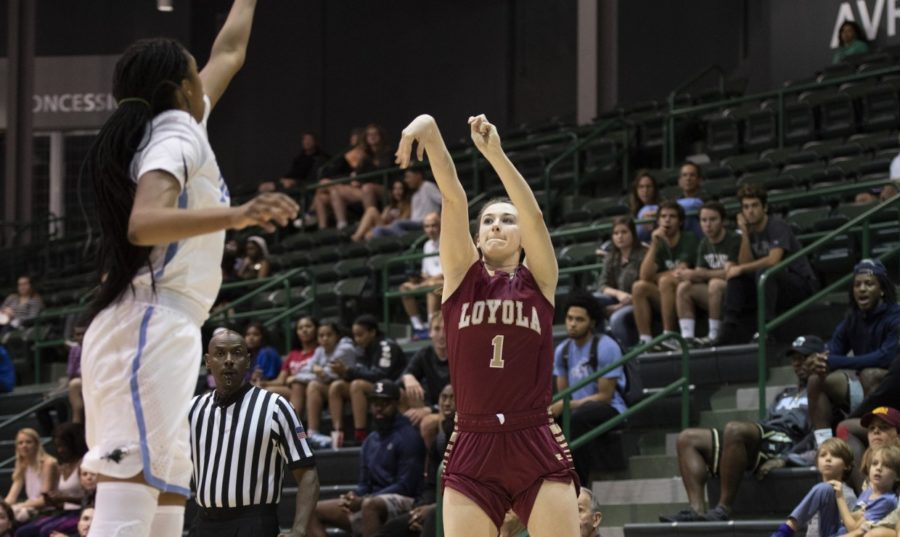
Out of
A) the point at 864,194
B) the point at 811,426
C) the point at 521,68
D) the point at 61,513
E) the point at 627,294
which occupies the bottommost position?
the point at 61,513

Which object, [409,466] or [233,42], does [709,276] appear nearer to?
[409,466]

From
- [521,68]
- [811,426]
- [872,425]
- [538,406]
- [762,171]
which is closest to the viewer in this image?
[538,406]

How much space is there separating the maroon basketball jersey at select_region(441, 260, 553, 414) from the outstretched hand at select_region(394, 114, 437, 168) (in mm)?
800

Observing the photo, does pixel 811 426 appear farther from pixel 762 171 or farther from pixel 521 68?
pixel 521 68

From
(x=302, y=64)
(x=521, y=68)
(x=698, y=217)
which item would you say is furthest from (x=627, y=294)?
(x=302, y=64)

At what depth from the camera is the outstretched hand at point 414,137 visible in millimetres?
4891

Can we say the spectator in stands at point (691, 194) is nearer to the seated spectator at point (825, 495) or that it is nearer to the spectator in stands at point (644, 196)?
the spectator in stands at point (644, 196)

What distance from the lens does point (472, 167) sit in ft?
57.7

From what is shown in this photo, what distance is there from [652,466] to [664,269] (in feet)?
5.84

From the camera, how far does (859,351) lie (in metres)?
9.22

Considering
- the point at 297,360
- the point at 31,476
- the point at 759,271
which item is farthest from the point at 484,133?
the point at 31,476

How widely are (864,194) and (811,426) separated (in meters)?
3.37

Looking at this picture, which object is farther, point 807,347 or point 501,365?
point 807,347

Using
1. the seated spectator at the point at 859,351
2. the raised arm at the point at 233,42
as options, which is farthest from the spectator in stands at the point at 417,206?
the raised arm at the point at 233,42
